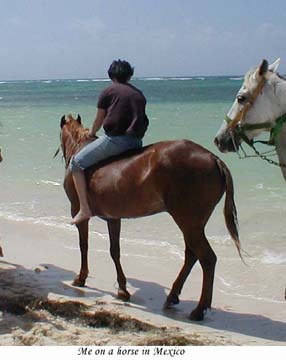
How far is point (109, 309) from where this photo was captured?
541cm

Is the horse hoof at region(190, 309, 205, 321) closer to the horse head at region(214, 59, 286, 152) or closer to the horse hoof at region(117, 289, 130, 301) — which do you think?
the horse hoof at region(117, 289, 130, 301)

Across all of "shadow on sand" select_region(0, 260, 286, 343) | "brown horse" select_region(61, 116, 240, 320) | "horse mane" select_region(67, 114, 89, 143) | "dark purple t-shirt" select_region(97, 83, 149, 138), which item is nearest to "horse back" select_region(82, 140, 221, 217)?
"brown horse" select_region(61, 116, 240, 320)

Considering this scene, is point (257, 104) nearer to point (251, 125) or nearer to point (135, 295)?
point (251, 125)

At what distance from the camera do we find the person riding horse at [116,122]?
5.61m

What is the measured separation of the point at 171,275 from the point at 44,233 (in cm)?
236

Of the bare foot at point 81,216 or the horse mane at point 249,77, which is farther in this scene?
the bare foot at point 81,216

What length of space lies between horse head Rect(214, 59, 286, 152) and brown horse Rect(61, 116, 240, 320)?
327 millimetres

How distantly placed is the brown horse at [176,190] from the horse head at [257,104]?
0.33 metres

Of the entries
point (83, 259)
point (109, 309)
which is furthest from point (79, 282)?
point (109, 309)

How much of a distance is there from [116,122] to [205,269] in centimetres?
161

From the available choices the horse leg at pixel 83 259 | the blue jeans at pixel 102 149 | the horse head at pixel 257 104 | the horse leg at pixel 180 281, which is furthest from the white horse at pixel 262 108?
the horse leg at pixel 83 259

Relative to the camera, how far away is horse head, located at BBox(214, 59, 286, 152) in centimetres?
492

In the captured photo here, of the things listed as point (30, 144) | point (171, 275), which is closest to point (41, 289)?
point (171, 275)

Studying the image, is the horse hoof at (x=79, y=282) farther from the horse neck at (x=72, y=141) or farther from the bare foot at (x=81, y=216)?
the horse neck at (x=72, y=141)
